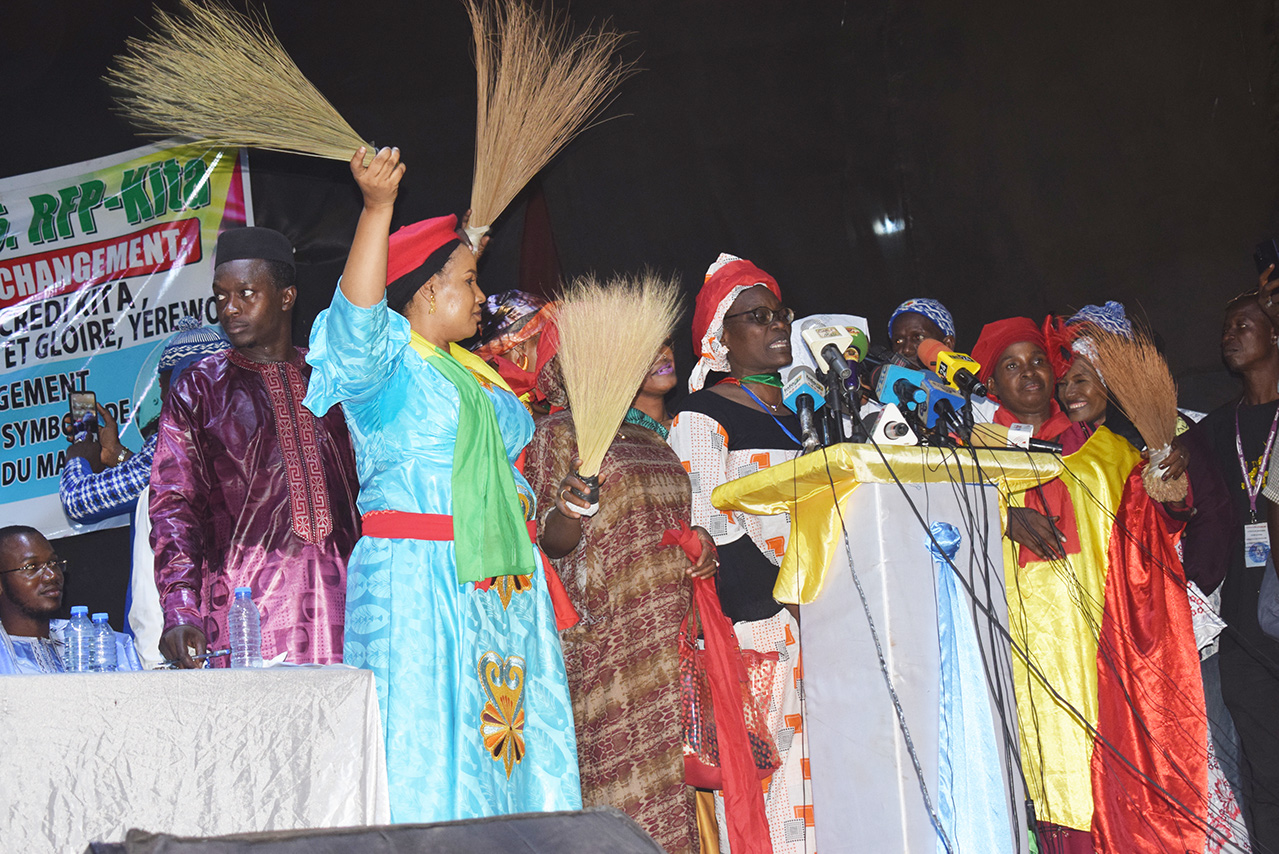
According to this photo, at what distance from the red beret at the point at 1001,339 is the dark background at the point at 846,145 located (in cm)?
83

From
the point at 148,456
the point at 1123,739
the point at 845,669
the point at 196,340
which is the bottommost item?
the point at 1123,739

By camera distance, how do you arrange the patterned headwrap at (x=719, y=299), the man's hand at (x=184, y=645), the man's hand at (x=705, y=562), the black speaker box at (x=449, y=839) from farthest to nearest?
the patterned headwrap at (x=719, y=299) → the man's hand at (x=705, y=562) → the man's hand at (x=184, y=645) → the black speaker box at (x=449, y=839)

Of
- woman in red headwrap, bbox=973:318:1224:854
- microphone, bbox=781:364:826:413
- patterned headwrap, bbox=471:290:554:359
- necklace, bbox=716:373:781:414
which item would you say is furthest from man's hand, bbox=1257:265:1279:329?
patterned headwrap, bbox=471:290:554:359

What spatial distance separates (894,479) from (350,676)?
1.18 meters

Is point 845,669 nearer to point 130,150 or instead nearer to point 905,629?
point 905,629

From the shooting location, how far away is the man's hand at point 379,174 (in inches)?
95.1

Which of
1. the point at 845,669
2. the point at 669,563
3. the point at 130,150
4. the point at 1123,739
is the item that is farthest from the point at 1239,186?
the point at 130,150

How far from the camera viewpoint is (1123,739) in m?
3.63

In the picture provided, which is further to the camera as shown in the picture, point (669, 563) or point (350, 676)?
point (669, 563)

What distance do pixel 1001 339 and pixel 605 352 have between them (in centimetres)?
194

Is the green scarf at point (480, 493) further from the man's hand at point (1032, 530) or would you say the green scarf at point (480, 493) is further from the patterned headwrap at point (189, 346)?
the patterned headwrap at point (189, 346)

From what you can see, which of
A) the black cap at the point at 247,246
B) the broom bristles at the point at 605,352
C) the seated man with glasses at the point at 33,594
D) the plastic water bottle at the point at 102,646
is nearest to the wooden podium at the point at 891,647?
the broom bristles at the point at 605,352

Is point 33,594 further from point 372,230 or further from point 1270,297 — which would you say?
point 1270,297

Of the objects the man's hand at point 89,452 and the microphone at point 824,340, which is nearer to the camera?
the microphone at point 824,340
